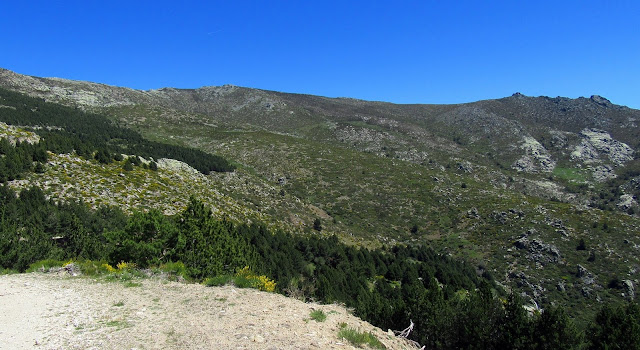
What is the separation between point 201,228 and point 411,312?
14.7 m

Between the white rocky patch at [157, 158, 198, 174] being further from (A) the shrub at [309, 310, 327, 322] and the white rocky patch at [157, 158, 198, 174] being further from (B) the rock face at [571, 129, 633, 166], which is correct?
(B) the rock face at [571, 129, 633, 166]

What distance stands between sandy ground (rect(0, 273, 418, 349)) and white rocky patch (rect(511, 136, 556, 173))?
370ft

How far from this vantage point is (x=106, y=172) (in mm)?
37406

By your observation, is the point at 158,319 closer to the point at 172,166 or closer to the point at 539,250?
the point at 172,166

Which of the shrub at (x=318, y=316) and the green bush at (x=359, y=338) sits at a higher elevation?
the green bush at (x=359, y=338)

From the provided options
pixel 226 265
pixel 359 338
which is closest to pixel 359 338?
pixel 359 338

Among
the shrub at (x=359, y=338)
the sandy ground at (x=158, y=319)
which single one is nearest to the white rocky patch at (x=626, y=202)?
the sandy ground at (x=158, y=319)

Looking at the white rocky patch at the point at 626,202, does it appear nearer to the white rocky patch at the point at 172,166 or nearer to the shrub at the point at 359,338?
the white rocky patch at the point at 172,166

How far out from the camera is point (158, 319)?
9.03 meters

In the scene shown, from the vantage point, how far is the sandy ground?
7500mm

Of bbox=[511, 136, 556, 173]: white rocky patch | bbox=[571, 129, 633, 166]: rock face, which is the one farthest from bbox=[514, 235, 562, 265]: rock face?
bbox=[571, 129, 633, 166]: rock face

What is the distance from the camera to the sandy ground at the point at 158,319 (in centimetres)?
750

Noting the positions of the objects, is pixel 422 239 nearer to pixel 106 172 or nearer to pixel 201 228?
pixel 201 228

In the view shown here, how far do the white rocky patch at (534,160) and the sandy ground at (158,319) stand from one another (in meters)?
113
